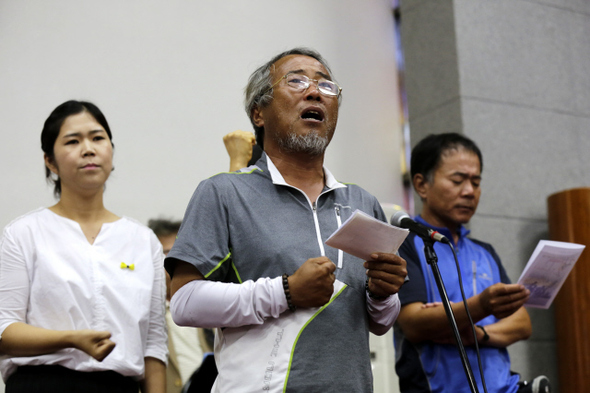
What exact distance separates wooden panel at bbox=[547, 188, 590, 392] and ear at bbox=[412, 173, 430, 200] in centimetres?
147

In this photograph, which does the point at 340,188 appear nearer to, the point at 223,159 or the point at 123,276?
the point at 123,276

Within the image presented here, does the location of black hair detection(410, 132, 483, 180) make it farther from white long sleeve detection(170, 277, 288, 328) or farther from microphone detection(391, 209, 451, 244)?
white long sleeve detection(170, 277, 288, 328)

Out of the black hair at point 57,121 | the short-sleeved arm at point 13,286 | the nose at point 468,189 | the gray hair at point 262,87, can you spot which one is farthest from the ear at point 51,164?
the nose at point 468,189

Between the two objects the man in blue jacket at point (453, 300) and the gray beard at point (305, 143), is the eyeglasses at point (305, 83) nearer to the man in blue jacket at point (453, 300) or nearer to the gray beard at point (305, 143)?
the gray beard at point (305, 143)

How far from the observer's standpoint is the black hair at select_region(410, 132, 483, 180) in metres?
2.89

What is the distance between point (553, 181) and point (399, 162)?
1073 millimetres

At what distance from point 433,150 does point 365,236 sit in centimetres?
143

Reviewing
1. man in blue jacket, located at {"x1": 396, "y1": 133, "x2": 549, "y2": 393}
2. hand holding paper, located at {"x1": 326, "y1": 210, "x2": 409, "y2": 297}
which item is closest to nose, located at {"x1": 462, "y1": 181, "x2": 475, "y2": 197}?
man in blue jacket, located at {"x1": 396, "y1": 133, "x2": 549, "y2": 393}

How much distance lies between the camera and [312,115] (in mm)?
2033

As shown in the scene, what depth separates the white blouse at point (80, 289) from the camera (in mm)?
2098

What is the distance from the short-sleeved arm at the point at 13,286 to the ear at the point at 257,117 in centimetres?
89

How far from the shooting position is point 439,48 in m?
4.41

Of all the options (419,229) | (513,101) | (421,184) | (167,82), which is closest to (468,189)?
(421,184)

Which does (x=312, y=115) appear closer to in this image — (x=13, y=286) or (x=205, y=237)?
(x=205, y=237)
